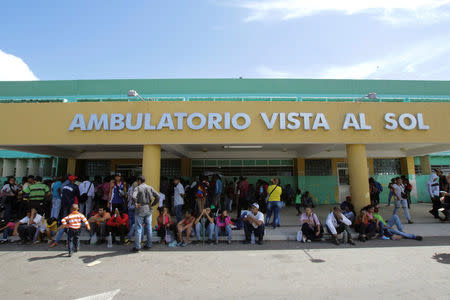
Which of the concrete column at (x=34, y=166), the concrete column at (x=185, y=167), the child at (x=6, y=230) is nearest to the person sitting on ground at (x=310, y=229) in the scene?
the concrete column at (x=185, y=167)

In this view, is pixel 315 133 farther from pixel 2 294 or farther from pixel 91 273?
pixel 2 294

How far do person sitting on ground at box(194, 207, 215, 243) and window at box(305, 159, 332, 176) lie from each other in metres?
8.46

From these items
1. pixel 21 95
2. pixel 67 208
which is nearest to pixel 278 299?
pixel 67 208

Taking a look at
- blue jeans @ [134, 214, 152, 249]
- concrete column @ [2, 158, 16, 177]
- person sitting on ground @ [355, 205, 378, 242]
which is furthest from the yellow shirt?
concrete column @ [2, 158, 16, 177]

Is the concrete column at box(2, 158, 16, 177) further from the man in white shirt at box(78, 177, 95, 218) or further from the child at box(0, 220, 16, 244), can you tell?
the man in white shirt at box(78, 177, 95, 218)

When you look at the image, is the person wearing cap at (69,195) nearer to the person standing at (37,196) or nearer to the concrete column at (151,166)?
the person standing at (37,196)

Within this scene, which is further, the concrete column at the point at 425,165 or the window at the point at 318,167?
the concrete column at the point at 425,165

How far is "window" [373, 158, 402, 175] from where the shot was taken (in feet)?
45.0

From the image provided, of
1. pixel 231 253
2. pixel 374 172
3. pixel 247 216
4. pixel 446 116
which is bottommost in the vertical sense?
pixel 231 253

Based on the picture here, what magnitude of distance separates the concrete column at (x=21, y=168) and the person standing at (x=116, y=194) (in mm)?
10752

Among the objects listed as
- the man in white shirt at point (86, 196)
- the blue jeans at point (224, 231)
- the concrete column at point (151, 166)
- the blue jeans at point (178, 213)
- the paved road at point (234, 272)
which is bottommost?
the paved road at point (234, 272)

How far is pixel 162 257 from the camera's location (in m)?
5.40

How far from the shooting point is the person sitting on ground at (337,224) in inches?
248

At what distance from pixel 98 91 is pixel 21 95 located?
5.01 meters
